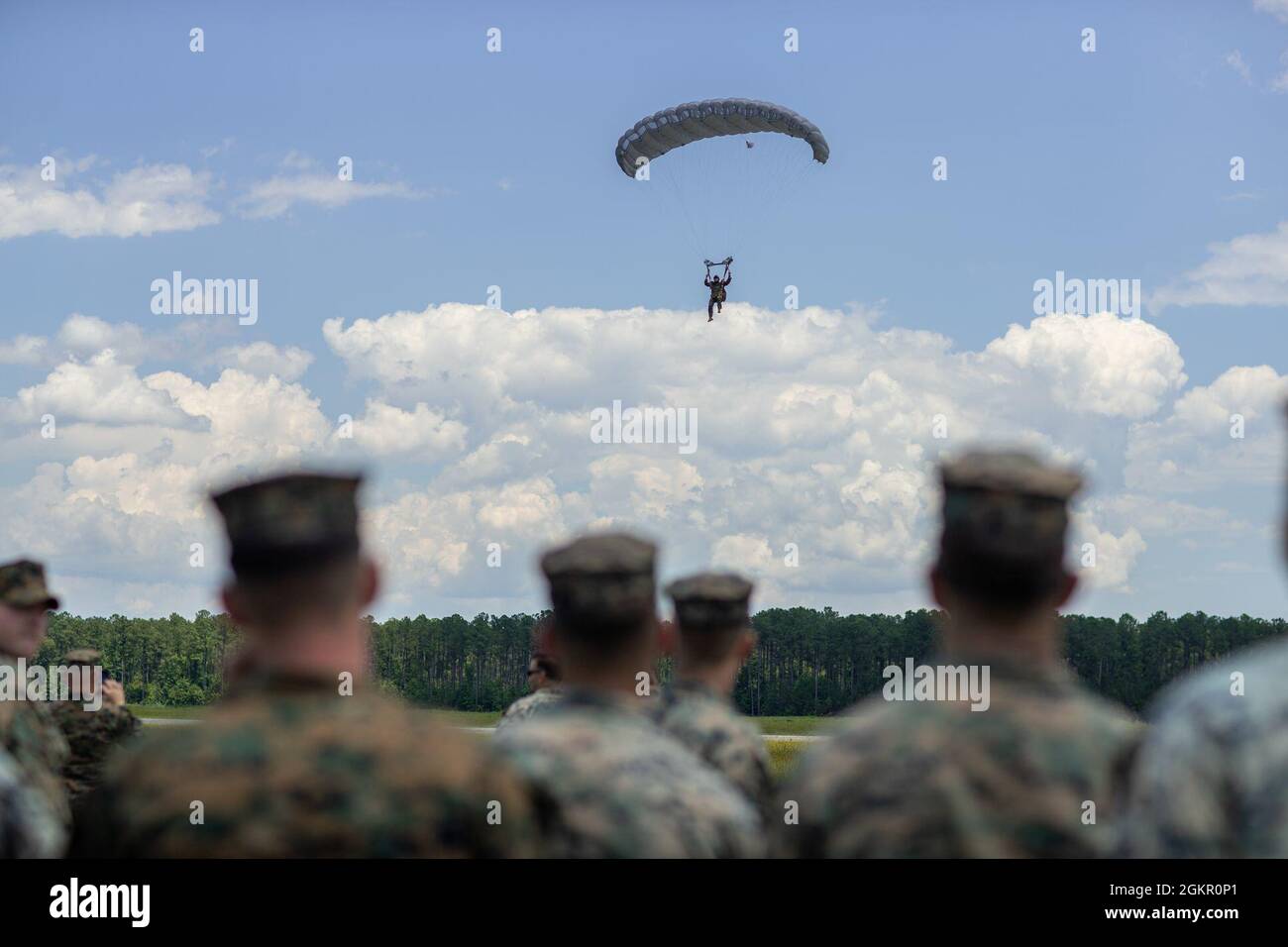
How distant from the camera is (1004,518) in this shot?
14.2 feet

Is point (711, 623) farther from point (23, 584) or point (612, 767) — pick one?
point (23, 584)

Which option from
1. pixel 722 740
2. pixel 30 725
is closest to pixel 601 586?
pixel 722 740

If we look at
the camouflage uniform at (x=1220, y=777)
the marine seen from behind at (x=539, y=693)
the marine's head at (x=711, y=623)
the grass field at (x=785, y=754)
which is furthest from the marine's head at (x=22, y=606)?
the grass field at (x=785, y=754)

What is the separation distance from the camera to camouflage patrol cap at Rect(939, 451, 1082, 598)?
168 inches

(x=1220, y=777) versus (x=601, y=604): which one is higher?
(x=601, y=604)

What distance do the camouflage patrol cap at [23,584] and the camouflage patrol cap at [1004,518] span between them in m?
6.46

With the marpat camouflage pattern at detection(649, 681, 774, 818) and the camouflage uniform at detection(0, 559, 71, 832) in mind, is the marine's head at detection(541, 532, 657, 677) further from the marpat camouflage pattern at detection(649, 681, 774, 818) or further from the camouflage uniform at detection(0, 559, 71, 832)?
the camouflage uniform at detection(0, 559, 71, 832)

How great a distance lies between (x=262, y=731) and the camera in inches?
154

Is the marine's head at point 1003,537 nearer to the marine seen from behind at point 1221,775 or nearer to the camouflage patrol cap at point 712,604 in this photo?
the marine seen from behind at point 1221,775

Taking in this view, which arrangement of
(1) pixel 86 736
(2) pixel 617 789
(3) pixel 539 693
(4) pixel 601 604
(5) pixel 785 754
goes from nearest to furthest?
(2) pixel 617 789, (4) pixel 601 604, (3) pixel 539 693, (1) pixel 86 736, (5) pixel 785 754

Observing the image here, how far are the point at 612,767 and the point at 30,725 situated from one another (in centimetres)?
510

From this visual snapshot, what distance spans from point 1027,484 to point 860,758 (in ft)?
3.24

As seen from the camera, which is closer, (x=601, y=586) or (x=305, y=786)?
(x=305, y=786)
